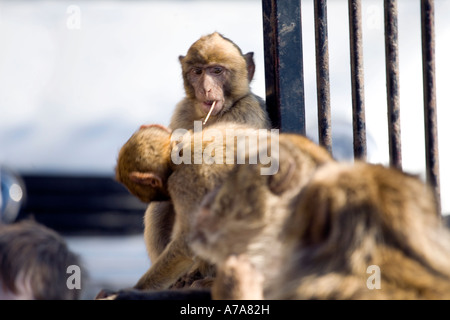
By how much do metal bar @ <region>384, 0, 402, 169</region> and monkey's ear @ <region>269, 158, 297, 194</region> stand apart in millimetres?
543

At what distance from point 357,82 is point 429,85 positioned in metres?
0.25

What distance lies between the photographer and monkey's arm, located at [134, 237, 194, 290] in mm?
2361

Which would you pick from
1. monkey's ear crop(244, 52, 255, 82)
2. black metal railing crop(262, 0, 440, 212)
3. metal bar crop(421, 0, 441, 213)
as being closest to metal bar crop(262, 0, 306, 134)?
black metal railing crop(262, 0, 440, 212)

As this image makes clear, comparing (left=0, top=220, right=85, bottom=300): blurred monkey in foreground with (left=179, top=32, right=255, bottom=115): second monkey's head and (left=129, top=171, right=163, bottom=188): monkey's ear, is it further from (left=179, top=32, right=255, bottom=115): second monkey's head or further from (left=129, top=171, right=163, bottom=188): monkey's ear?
(left=179, top=32, right=255, bottom=115): second monkey's head

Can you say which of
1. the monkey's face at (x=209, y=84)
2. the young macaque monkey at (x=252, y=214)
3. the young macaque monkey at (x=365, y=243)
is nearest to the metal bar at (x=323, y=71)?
the young macaque monkey at (x=252, y=214)

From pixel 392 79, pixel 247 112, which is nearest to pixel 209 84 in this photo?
pixel 247 112

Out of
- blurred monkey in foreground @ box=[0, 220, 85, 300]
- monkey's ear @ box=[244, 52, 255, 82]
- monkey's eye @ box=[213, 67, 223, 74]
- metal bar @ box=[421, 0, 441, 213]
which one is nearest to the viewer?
blurred monkey in foreground @ box=[0, 220, 85, 300]

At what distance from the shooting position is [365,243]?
138cm

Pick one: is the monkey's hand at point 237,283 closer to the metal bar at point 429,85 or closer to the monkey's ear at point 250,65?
the metal bar at point 429,85

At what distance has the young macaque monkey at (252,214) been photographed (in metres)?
1.71

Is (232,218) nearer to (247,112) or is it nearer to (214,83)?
(247,112)

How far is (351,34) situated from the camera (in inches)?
88.1
